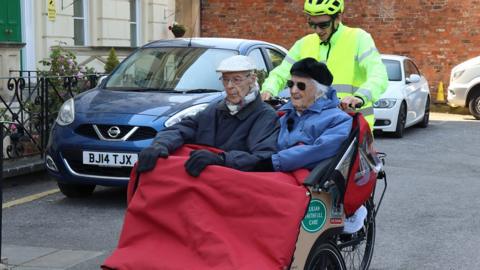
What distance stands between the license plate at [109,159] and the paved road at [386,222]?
0.50 m

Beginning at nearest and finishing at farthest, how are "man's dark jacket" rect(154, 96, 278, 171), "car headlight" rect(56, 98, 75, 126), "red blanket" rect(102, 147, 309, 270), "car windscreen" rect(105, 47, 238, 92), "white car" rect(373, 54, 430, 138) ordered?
"red blanket" rect(102, 147, 309, 270) < "man's dark jacket" rect(154, 96, 278, 171) < "car headlight" rect(56, 98, 75, 126) < "car windscreen" rect(105, 47, 238, 92) < "white car" rect(373, 54, 430, 138)

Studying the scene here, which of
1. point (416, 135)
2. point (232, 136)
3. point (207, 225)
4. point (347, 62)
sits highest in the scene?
point (347, 62)

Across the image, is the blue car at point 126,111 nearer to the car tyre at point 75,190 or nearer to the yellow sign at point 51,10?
the car tyre at point 75,190

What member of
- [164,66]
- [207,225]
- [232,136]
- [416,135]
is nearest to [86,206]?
[164,66]

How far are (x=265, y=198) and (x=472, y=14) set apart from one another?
18.2 m

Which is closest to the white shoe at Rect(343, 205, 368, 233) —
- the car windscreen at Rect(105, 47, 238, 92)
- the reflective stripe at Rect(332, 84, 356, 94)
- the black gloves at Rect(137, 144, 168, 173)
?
the reflective stripe at Rect(332, 84, 356, 94)

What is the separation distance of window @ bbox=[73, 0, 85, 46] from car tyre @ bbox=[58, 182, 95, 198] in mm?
9091

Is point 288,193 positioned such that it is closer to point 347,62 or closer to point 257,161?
point 257,161

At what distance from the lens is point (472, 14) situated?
798 inches

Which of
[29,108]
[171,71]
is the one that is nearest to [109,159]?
[171,71]

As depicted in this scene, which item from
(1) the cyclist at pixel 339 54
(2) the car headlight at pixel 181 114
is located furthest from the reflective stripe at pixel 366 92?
(2) the car headlight at pixel 181 114

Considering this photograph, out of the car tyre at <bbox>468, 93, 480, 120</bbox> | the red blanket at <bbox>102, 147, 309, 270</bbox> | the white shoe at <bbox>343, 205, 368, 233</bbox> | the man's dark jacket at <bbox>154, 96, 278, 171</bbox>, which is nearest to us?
the red blanket at <bbox>102, 147, 309, 270</bbox>

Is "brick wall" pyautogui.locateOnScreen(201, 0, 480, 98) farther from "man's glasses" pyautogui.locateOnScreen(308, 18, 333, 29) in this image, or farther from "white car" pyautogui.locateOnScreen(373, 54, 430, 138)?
"man's glasses" pyautogui.locateOnScreen(308, 18, 333, 29)

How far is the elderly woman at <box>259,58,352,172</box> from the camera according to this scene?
4.11 meters
